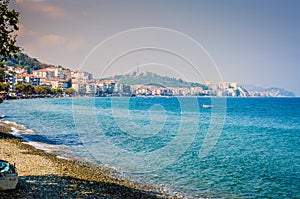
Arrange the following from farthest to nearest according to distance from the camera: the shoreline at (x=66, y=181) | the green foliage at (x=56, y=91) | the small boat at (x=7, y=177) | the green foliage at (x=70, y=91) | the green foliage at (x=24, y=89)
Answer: the green foliage at (x=70, y=91)
the green foliage at (x=56, y=91)
the green foliage at (x=24, y=89)
the shoreline at (x=66, y=181)
the small boat at (x=7, y=177)

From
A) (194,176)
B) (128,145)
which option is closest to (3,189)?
(194,176)

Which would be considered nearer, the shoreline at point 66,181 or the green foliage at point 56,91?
the shoreline at point 66,181

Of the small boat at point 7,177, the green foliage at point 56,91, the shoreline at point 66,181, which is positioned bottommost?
the shoreline at point 66,181

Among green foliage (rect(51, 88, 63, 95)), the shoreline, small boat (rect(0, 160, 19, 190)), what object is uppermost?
green foliage (rect(51, 88, 63, 95))

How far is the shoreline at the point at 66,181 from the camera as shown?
11.9 m

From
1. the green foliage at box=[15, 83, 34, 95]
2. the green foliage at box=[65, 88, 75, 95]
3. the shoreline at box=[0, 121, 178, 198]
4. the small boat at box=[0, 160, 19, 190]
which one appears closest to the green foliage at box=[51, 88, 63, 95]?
the green foliage at box=[65, 88, 75, 95]

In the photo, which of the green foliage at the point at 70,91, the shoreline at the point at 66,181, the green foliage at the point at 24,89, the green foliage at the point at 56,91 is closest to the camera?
the shoreline at the point at 66,181

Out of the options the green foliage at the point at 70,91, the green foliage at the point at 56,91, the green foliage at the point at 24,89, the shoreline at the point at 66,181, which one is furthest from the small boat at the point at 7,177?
the green foliage at the point at 70,91

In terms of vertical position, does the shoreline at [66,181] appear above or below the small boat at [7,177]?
below

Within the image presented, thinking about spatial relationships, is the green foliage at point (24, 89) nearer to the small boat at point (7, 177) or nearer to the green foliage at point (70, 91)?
the green foliage at point (70, 91)

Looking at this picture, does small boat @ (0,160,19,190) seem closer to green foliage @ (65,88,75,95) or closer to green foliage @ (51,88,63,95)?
green foliage @ (51,88,63,95)

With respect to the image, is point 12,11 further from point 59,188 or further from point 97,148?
point 97,148

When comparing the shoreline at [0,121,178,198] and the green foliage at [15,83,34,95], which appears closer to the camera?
the shoreline at [0,121,178,198]

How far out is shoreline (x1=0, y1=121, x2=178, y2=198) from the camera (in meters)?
11.9
